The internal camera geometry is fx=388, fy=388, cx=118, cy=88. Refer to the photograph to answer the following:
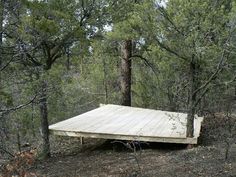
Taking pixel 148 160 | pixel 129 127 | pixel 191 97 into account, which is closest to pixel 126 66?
pixel 129 127

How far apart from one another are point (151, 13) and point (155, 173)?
8.60 feet

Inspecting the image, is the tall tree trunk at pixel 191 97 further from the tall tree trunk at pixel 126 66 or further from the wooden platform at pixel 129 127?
the tall tree trunk at pixel 126 66

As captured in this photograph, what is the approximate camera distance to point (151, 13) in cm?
649

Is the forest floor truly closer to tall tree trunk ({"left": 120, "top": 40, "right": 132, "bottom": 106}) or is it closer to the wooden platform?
the wooden platform

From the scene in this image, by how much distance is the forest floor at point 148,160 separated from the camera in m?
5.77

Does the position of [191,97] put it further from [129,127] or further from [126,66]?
[126,66]

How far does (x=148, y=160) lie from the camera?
22.2 ft

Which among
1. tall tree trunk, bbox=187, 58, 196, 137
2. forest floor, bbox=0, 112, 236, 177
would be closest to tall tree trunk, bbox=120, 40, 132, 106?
forest floor, bbox=0, 112, 236, 177

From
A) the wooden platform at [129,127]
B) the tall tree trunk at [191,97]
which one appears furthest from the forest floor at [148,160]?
the tall tree trunk at [191,97]

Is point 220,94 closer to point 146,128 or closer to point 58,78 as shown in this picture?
point 146,128

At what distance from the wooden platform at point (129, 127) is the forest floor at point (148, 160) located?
26cm

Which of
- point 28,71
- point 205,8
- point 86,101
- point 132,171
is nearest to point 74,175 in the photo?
point 132,171

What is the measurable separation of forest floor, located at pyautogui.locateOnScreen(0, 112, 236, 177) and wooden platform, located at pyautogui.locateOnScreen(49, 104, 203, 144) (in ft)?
0.87

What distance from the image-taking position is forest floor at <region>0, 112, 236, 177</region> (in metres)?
5.77
